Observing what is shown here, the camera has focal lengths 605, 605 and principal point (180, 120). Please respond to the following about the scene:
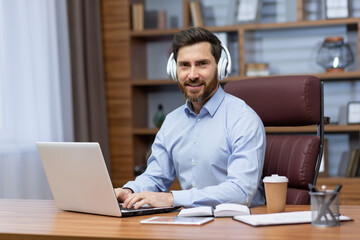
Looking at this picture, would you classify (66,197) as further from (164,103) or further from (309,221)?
(164,103)

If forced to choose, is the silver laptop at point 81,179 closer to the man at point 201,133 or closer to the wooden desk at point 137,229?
the wooden desk at point 137,229

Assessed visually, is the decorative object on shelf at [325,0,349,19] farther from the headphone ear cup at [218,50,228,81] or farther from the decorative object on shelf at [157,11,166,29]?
the headphone ear cup at [218,50,228,81]

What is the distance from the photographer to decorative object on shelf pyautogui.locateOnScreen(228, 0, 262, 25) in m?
4.10

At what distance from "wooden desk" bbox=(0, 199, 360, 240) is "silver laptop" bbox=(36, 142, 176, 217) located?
0.11ft

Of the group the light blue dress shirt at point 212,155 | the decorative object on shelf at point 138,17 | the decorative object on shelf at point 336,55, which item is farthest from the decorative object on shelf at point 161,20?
the light blue dress shirt at point 212,155

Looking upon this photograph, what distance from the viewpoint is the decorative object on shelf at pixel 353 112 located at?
3.93m

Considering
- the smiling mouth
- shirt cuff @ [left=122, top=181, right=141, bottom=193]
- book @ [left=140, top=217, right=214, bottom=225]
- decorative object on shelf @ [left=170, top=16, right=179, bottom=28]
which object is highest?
decorative object on shelf @ [left=170, top=16, right=179, bottom=28]

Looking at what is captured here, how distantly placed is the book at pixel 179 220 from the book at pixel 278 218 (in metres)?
0.09

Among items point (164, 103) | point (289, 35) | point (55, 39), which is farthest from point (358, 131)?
point (55, 39)

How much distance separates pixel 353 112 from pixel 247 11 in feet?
3.22

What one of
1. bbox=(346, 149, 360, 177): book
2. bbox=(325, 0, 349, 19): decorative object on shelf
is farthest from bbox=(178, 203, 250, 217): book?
bbox=(325, 0, 349, 19): decorative object on shelf

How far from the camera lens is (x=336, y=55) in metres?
3.96

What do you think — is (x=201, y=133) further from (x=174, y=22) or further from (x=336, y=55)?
(x=174, y=22)

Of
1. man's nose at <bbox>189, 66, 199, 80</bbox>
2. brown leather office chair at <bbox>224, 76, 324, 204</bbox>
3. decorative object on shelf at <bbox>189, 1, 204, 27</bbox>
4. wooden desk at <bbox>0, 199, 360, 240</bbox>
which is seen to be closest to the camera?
wooden desk at <bbox>0, 199, 360, 240</bbox>
